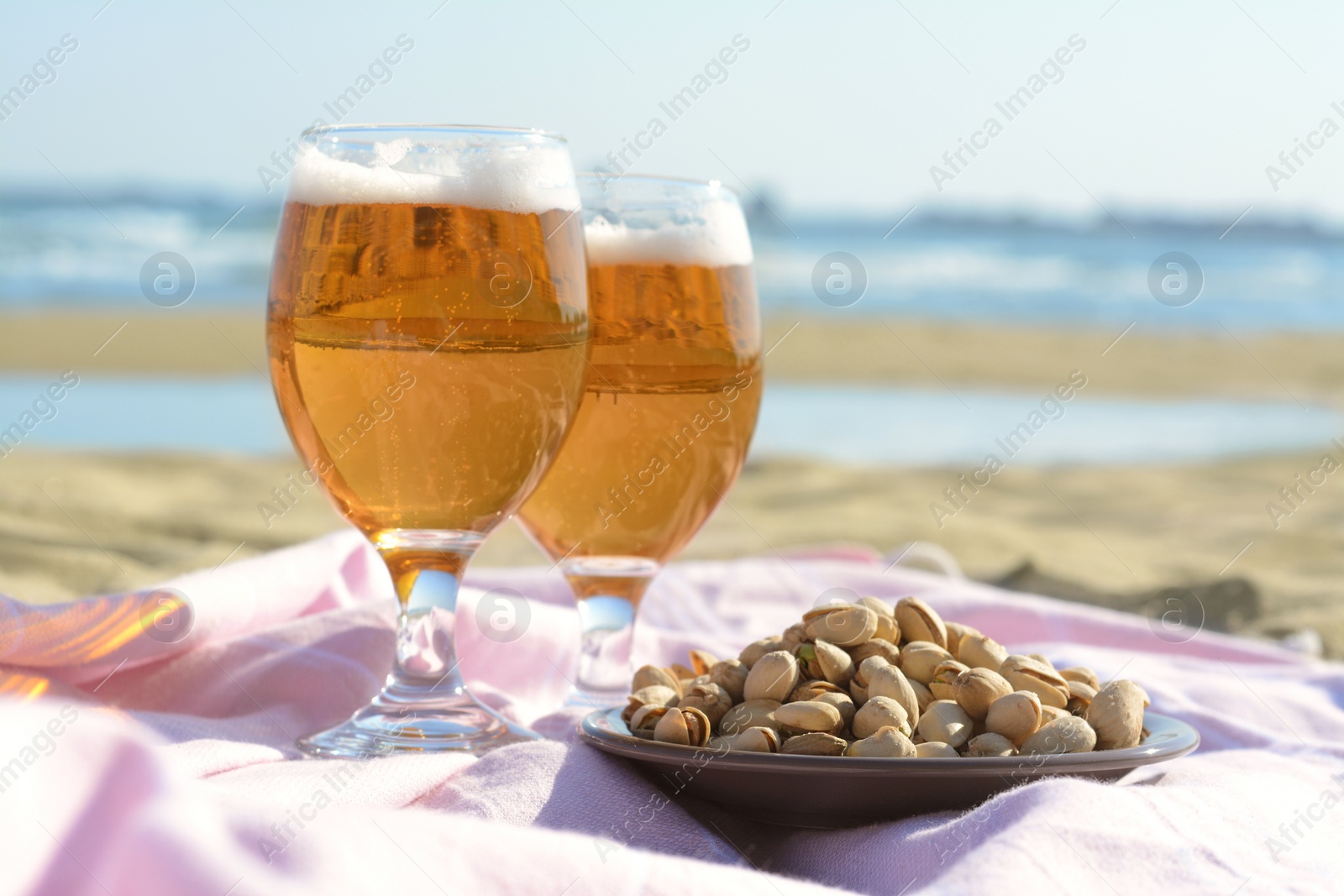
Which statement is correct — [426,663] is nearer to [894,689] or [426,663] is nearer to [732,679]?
[732,679]

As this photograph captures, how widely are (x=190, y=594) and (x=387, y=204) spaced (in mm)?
552

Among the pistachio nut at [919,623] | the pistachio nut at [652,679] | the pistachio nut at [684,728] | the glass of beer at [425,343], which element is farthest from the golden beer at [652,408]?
the pistachio nut at [684,728]

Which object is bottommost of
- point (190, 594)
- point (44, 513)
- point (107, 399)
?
point (107, 399)

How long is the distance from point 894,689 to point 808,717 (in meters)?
0.09

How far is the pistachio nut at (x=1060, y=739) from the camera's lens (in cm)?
122

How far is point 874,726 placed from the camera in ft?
4.03

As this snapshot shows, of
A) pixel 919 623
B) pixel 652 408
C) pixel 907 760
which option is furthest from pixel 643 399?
pixel 907 760

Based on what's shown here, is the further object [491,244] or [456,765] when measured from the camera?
[491,244]

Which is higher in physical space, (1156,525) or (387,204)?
(387,204)

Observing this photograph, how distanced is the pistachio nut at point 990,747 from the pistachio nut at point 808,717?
0.12 m

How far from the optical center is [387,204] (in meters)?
1.40

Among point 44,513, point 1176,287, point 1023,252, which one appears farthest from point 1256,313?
point 44,513

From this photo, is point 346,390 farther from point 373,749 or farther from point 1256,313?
point 1256,313

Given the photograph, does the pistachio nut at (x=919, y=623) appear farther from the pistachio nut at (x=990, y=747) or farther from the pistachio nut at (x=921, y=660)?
the pistachio nut at (x=990, y=747)
